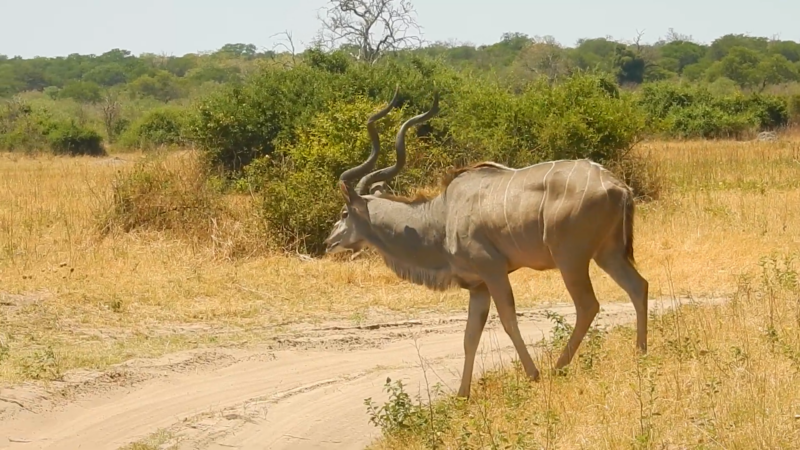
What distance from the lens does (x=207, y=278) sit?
1110 centimetres

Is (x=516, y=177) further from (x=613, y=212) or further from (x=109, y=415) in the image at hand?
(x=109, y=415)

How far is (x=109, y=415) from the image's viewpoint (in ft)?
23.4

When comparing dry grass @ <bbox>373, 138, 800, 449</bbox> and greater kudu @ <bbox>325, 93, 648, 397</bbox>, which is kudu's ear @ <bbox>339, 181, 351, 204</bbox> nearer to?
greater kudu @ <bbox>325, 93, 648, 397</bbox>

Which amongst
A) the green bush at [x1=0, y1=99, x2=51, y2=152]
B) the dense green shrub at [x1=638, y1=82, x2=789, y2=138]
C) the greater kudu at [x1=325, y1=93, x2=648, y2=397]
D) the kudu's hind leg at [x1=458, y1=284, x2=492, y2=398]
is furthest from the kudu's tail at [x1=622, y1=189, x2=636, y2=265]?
the green bush at [x1=0, y1=99, x2=51, y2=152]

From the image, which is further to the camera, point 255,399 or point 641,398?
point 255,399

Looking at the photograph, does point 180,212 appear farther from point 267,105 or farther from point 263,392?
point 263,392

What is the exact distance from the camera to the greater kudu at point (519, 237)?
6.99m

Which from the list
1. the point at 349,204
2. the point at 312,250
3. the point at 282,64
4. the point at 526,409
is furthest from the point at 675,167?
the point at 526,409

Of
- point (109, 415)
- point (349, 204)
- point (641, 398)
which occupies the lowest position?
point (109, 415)

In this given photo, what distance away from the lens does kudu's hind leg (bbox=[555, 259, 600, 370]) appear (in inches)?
277

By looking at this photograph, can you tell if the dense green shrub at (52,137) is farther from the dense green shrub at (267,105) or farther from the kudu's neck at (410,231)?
the kudu's neck at (410,231)

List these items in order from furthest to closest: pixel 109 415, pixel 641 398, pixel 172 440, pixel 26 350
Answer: pixel 26 350 → pixel 109 415 → pixel 172 440 → pixel 641 398

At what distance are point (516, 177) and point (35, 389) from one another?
11.3 ft

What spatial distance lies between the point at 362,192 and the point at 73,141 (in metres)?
23.7
